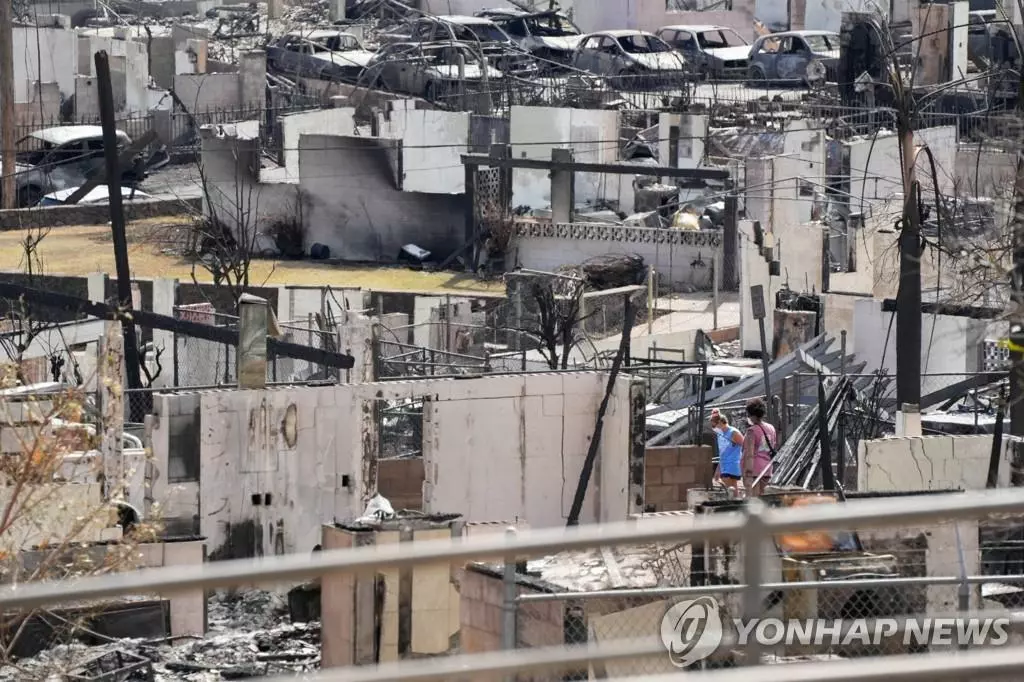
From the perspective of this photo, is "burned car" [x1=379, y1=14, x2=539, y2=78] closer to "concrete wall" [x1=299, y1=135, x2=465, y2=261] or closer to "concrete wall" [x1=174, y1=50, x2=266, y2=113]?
"concrete wall" [x1=174, y1=50, x2=266, y2=113]

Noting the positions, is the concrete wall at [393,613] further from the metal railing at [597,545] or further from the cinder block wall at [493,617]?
the metal railing at [597,545]

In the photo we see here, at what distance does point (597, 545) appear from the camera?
3609 millimetres

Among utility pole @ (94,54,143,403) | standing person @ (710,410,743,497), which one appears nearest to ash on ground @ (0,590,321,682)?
standing person @ (710,410,743,497)

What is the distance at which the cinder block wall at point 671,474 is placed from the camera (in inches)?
595

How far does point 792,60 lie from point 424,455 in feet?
93.2

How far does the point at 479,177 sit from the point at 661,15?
704 inches

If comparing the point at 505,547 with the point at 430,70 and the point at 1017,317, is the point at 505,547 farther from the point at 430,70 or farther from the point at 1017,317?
the point at 430,70

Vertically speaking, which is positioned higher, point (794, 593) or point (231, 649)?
point (794, 593)

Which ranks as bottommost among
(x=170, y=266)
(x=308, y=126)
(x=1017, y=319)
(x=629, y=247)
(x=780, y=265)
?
(x=170, y=266)

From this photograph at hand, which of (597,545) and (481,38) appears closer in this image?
(597,545)

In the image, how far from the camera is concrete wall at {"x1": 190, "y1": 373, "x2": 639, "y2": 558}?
14.3m

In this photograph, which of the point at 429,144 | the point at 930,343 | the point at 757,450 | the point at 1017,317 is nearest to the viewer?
the point at 1017,317

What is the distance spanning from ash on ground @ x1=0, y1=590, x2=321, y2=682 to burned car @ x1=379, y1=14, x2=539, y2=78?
96.6ft

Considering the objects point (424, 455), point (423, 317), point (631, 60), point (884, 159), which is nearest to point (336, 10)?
point (631, 60)
